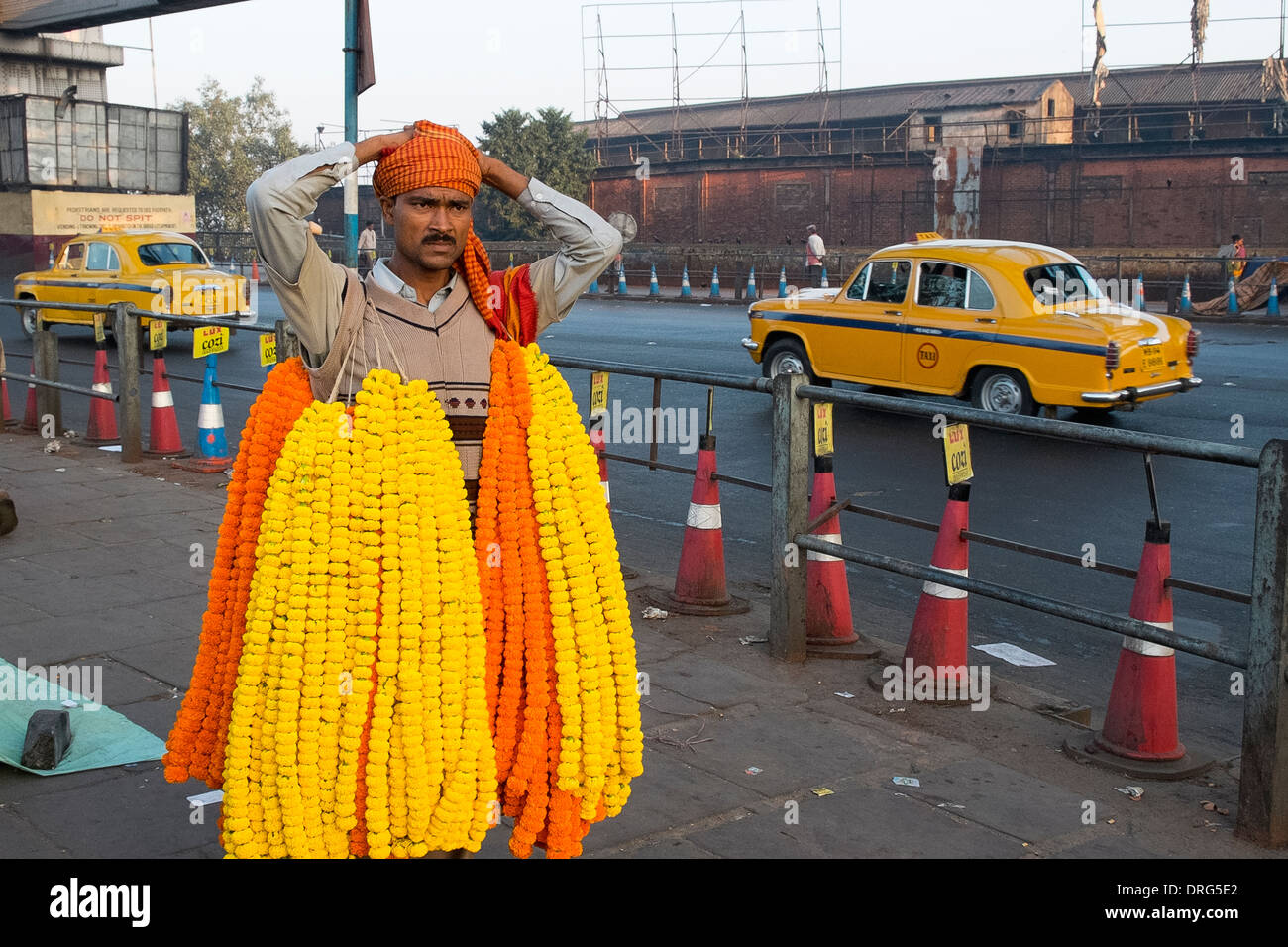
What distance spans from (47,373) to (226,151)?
71.0 m

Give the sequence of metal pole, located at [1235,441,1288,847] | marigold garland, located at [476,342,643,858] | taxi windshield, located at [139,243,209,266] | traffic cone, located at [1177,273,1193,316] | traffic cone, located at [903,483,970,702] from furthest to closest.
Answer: traffic cone, located at [1177,273,1193,316], taxi windshield, located at [139,243,209,266], traffic cone, located at [903,483,970,702], metal pole, located at [1235,441,1288,847], marigold garland, located at [476,342,643,858]

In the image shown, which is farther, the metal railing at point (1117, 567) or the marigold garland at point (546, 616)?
the metal railing at point (1117, 567)

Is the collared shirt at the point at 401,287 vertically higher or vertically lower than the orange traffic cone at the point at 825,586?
higher

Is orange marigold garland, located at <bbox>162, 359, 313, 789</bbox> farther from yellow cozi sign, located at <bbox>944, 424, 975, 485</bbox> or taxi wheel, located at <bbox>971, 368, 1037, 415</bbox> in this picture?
taxi wheel, located at <bbox>971, 368, 1037, 415</bbox>

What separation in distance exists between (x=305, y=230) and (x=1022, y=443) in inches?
407

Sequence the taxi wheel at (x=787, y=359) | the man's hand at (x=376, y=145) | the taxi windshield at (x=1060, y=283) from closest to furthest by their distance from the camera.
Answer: the man's hand at (x=376, y=145), the taxi windshield at (x=1060, y=283), the taxi wheel at (x=787, y=359)

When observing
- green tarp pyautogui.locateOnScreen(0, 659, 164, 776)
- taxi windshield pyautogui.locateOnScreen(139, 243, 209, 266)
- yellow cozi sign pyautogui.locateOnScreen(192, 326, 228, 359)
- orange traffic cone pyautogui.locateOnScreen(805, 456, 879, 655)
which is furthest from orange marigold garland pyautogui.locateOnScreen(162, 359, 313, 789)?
taxi windshield pyautogui.locateOnScreen(139, 243, 209, 266)

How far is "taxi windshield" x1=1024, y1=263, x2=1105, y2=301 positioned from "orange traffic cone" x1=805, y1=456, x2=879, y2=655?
8155mm

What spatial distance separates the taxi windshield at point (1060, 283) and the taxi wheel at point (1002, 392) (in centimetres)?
91

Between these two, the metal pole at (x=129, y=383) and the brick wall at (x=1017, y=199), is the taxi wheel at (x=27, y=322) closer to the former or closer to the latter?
the metal pole at (x=129, y=383)

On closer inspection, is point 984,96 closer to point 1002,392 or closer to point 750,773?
point 1002,392

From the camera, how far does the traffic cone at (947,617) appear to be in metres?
5.56

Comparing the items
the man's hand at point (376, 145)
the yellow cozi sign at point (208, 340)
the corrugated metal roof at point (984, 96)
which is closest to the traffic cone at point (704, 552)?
the man's hand at point (376, 145)

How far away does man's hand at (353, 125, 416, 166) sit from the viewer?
3.06 m
